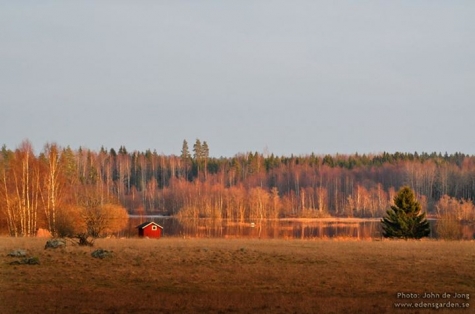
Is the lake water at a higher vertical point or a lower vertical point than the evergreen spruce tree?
lower

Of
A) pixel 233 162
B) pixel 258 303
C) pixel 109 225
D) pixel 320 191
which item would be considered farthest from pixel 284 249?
pixel 233 162

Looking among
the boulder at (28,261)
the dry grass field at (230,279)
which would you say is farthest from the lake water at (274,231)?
the boulder at (28,261)

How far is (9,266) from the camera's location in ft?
88.9

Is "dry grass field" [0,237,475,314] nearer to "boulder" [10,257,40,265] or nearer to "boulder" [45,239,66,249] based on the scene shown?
"boulder" [10,257,40,265]

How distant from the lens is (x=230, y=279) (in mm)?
24625

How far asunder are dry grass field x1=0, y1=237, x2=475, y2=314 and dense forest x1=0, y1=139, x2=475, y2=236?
19.6 m

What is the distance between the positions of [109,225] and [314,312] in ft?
128

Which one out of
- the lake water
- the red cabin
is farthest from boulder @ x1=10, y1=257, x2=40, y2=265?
the lake water

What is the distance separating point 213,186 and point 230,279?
361 feet

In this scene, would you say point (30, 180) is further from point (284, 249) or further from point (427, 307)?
point (427, 307)

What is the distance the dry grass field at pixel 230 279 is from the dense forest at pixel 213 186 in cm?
1960

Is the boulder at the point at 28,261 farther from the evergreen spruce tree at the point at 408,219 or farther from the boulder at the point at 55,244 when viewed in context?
the evergreen spruce tree at the point at 408,219

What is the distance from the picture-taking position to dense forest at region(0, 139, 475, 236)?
182ft

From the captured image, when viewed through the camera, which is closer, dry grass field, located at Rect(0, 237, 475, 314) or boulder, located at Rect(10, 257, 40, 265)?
dry grass field, located at Rect(0, 237, 475, 314)
